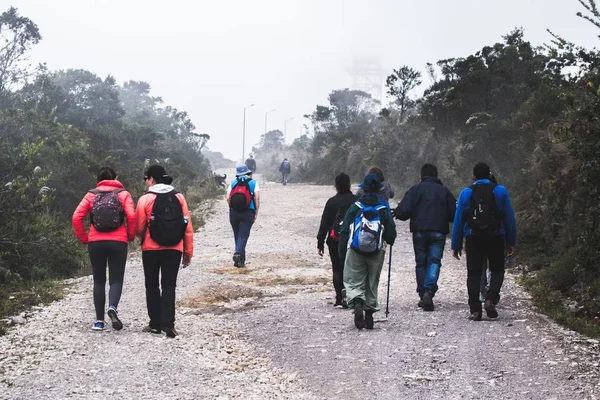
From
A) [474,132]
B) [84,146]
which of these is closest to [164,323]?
[474,132]

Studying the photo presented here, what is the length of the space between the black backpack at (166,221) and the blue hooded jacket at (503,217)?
10.4ft

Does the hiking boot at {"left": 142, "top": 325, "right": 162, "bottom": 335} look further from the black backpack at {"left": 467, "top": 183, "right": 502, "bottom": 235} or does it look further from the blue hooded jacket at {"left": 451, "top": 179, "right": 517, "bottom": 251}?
the black backpack at {"left": 467, "top": 183, "right": 502, "bottom": 235}

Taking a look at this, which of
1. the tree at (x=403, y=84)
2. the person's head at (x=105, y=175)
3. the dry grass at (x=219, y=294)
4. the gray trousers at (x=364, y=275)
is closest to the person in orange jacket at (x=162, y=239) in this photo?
the person's head at (x=105, y=175)

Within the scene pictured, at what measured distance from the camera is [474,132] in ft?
70.6

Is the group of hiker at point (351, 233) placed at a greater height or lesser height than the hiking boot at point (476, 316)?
greater

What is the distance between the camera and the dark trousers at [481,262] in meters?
8.55

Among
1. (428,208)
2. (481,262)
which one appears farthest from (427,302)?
(428,208)

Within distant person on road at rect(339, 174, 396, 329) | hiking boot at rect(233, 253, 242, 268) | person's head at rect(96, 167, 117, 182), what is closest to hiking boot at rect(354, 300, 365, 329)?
distant person on road at rect(339, 174, 396, 329)

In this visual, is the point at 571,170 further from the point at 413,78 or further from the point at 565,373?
the point at 413,78

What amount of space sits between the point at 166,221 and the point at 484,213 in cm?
348

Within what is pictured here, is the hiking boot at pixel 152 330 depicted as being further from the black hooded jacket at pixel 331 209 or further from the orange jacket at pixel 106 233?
the black hooded jacket at pixel 331 209

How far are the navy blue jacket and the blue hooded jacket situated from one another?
1.32ft

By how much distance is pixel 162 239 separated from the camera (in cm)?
763

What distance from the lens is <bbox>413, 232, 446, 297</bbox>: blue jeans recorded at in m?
9.16
